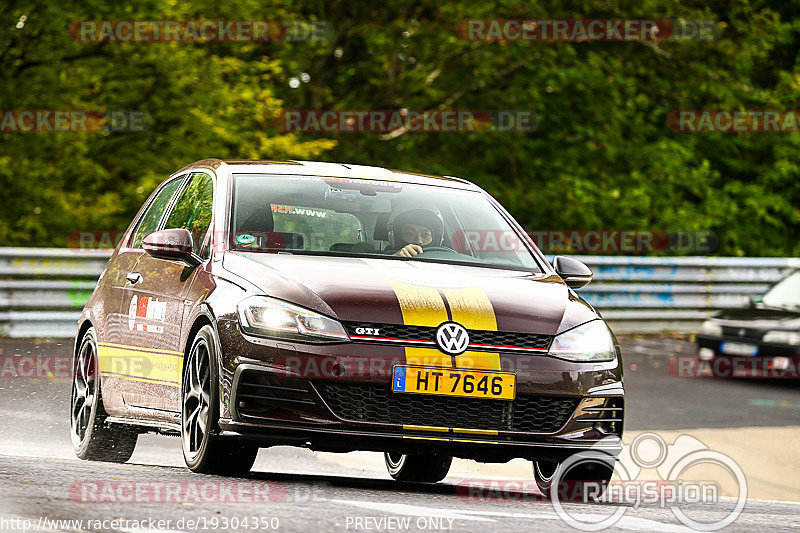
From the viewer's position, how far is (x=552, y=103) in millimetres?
30938

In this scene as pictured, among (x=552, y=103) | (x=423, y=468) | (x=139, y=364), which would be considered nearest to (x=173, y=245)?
(x=139, y=364)

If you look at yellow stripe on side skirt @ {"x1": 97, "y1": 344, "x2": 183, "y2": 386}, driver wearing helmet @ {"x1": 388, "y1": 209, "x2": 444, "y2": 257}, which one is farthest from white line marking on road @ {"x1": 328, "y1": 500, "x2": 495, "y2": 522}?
driver wearing helmet @ {"x1": 388, "y1": 209, "x2": 444, "y2": 257}

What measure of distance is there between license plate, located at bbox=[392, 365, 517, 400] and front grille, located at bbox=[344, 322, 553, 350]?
0.14m

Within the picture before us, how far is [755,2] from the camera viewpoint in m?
33.0

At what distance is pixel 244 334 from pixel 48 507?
4.20ft

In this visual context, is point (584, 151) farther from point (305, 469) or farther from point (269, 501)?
point (269, 501)

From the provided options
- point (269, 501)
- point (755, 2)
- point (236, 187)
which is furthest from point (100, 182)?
point (269, 501)

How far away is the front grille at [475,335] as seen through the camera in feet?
22.5

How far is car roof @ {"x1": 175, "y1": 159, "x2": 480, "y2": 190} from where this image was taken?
842 cm

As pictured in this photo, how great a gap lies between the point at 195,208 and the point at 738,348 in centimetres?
1006

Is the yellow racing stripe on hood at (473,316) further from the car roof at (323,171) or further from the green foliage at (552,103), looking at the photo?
the green foliage at (552,103)

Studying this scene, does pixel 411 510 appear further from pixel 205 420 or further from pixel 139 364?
pixel 139 364

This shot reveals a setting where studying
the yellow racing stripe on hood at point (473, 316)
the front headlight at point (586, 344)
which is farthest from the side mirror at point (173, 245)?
the front headlight at point (586, 344)

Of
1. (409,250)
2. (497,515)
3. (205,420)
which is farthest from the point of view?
(409,250)
